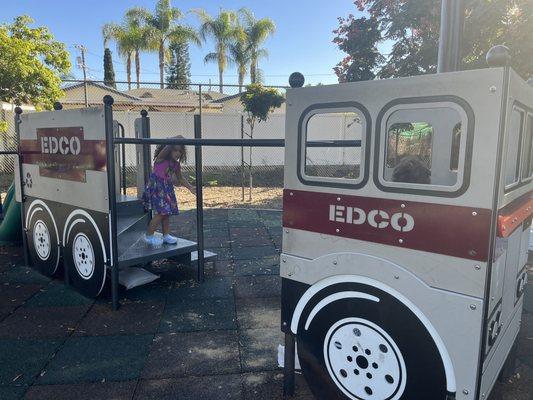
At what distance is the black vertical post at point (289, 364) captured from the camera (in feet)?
8.74

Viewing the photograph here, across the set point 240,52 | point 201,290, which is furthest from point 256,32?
point 201,290

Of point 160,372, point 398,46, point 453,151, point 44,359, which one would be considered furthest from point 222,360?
point 398,46

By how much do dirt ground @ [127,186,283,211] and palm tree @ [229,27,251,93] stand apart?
19259 mm

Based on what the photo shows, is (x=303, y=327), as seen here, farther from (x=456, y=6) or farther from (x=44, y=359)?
(x=456, y=6)

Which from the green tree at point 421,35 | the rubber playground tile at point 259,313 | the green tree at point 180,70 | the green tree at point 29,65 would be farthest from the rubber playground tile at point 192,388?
the green tree at point 180,70

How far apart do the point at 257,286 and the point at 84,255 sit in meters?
1.78

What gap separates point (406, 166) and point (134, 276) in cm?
313

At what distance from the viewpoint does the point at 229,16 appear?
28.6 m

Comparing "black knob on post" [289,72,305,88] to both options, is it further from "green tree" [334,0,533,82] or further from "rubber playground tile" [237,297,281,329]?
"green tree" [334,0,533,82]

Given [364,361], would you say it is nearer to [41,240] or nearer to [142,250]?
[142,250]

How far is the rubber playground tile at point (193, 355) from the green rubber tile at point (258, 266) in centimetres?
151

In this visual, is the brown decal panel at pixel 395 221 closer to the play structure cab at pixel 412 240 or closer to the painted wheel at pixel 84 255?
the play structure cab at pixel 412 240

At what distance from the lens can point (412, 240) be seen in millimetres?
2059

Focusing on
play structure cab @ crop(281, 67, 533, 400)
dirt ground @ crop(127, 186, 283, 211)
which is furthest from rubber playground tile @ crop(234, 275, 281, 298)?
dirt ground @ crop(127, 186, 283, 211)
